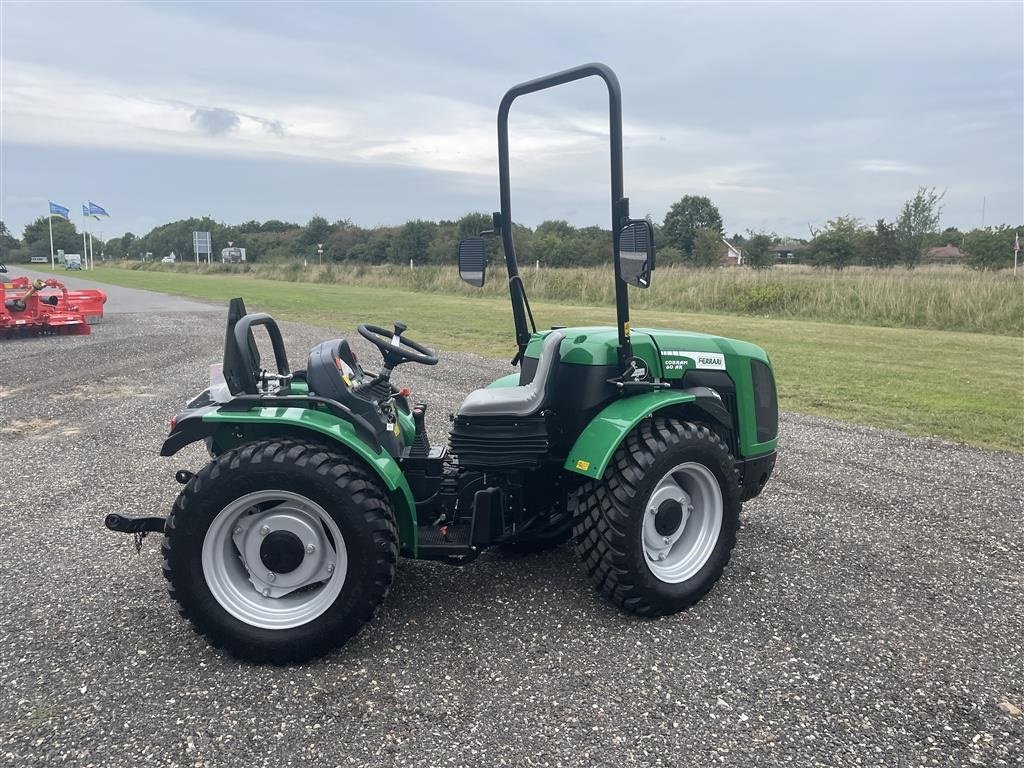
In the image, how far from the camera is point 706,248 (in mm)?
50938

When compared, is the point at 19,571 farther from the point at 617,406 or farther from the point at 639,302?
the point at 639,302

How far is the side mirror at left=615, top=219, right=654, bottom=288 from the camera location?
2.91m

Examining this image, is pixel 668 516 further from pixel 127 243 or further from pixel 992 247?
pixel 127 243

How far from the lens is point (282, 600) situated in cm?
318

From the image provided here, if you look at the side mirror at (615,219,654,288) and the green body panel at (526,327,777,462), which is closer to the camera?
the side mirror at (615,219,654,288)

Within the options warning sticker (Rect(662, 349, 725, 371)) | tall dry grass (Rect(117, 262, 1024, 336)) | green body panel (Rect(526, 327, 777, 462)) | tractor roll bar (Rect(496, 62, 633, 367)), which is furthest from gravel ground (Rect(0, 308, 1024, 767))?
tall dry grass (Rect(117, 262, 1024, 336))

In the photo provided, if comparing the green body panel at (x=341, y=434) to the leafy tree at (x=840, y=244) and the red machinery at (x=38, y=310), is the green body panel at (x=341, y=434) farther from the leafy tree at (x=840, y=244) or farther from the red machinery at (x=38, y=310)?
the leafy tree at (x=840, y=244)

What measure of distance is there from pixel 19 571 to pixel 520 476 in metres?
2.68

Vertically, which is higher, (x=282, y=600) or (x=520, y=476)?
(x=520, y=476)

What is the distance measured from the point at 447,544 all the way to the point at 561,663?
2.29ft

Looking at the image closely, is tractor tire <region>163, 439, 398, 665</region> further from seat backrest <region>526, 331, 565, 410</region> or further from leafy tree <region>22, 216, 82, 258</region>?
leafy tree <region>22, 216, 82, 258</region>

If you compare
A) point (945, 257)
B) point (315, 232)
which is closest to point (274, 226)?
point (315, 232)

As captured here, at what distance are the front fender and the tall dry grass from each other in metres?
14.4

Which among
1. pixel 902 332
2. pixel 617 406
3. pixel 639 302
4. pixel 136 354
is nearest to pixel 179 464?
pixel 617 406
